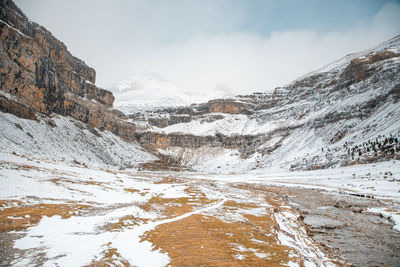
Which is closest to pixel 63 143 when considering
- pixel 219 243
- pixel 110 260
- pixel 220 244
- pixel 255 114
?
pixel 110 260

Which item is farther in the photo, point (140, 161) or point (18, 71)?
point (140, 161)

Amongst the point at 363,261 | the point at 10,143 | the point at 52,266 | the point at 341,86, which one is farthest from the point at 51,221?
the point at 341,86

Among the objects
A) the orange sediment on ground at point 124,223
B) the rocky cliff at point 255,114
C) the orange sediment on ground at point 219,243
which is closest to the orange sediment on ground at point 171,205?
the orange sediment on ground at point 124,223

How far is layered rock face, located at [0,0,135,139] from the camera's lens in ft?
237

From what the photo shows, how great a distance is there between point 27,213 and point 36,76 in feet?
322

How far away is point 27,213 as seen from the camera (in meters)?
12.5

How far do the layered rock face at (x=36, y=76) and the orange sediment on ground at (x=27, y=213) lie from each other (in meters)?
67.9

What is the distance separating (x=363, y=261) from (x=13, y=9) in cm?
13783

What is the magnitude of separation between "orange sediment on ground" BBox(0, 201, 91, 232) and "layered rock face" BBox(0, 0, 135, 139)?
67948mm

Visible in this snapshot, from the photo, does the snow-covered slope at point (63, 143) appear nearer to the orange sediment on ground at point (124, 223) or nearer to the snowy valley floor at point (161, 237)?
the snowy valley floor at point (161, 237)

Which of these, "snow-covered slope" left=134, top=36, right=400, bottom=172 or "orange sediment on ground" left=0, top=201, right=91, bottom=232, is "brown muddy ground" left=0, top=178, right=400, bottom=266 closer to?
"orange sediment on ground" left=0, top=201, right=91, bottom=232

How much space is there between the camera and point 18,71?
2985 inches

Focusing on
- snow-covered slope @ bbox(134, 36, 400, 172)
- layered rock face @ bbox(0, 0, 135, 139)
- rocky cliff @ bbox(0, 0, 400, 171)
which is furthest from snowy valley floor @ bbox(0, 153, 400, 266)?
layered rock face @ bbox(0, 0, 135, 139)

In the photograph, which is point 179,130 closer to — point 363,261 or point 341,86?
point 341,86
